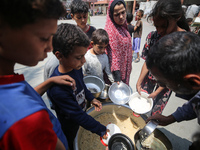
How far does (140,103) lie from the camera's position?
1.57 meters

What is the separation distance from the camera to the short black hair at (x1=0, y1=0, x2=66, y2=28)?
33cm

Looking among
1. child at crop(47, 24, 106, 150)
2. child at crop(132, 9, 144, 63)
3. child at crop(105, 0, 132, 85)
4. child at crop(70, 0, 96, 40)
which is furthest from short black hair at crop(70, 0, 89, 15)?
child at crop(132, 9, 144, 63)

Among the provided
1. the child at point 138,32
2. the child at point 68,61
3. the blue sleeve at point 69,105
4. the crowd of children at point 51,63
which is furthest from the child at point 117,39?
the child at point 138,32

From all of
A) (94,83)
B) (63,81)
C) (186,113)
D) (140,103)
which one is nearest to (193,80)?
(186,113)

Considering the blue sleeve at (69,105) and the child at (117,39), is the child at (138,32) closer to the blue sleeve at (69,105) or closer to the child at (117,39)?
the child at (117,39)

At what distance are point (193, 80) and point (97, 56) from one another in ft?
4.16

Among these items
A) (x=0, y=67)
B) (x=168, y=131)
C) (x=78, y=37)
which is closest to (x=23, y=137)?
(x=0, y=67)

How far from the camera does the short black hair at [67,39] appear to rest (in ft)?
2.93

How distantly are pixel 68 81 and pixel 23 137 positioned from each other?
1.88 ft

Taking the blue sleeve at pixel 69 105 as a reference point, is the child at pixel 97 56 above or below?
above

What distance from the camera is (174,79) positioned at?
0.70 meters

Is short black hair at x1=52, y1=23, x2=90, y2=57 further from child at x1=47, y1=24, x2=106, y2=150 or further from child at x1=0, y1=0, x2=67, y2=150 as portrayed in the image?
child at x1=0, y1=0, x2=67, y2=150

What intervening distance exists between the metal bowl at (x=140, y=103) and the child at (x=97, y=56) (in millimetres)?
640

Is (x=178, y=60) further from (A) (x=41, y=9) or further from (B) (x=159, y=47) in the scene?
(A) (x=41, y=9)
